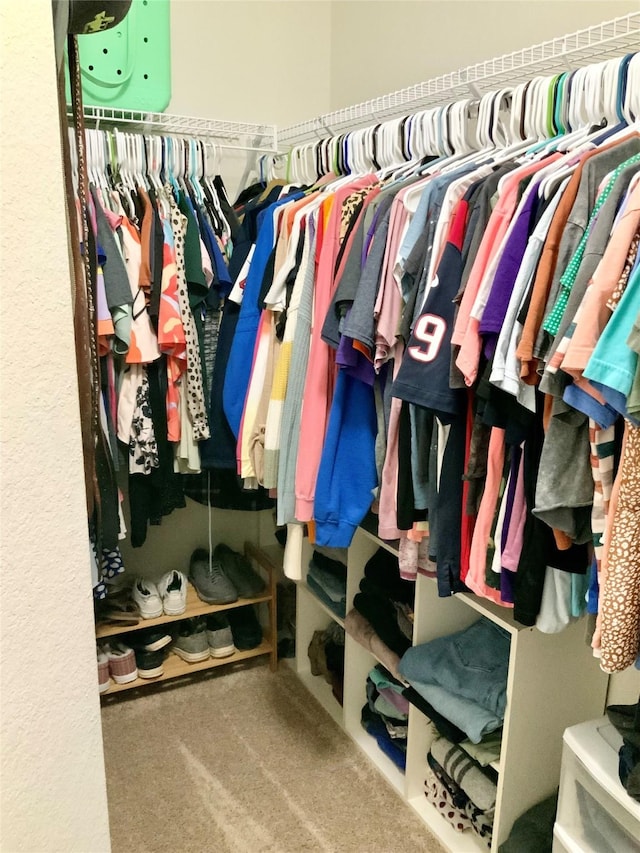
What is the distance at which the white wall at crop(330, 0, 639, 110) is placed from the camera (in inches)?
69.9

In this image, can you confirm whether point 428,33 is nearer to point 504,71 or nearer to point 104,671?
point 504,71

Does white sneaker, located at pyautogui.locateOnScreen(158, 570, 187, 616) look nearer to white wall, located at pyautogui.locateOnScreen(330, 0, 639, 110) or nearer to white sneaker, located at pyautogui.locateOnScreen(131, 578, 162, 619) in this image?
white sneaker, located at pyautogui.locateOnScreen(131, 578, 162, 619)

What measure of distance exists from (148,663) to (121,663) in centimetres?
9

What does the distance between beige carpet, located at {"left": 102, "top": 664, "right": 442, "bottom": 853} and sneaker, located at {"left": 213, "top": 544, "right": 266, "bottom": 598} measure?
315 mm

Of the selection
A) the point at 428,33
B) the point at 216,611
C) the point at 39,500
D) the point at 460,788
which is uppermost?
the point at 428,33

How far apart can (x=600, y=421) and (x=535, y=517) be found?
9.5 inches

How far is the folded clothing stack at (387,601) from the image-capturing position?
2021 millimetres

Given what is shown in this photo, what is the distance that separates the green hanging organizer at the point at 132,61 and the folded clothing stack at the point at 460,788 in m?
2.00

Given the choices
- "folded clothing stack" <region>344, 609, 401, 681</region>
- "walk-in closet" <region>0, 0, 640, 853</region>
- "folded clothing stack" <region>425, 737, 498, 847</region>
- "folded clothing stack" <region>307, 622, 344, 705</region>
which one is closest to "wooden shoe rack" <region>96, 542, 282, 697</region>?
"walk-in closet" <region>0, 0, 640, 853</region>

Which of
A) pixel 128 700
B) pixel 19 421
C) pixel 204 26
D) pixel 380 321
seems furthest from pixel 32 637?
pixel 204 26

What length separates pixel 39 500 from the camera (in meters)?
0.66

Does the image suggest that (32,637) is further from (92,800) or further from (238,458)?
(238,458)

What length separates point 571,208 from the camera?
110cm

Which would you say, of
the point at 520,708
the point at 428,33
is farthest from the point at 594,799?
the point at 428,33
